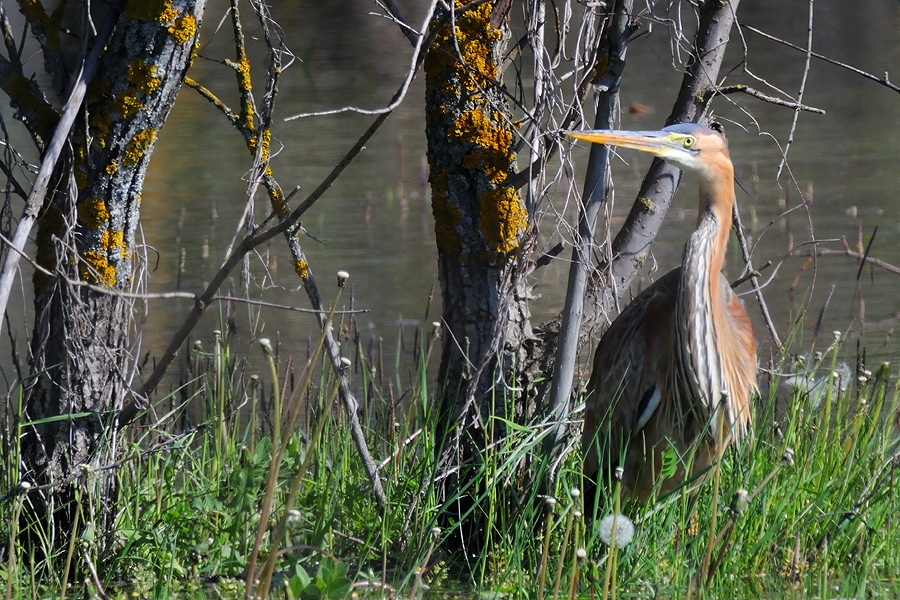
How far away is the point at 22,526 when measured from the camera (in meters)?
3.40

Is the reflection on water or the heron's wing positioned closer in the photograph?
the heron's wing

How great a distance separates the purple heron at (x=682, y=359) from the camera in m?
3.40

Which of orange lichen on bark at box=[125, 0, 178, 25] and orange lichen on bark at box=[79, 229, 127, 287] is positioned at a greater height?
orange lichen on bark at box=[125, 0, 178, 25]

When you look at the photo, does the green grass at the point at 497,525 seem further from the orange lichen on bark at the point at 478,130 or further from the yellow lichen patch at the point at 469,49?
the yellow lichen patch at the point at 469,49

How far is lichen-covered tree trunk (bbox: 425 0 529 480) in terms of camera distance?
3.39 m

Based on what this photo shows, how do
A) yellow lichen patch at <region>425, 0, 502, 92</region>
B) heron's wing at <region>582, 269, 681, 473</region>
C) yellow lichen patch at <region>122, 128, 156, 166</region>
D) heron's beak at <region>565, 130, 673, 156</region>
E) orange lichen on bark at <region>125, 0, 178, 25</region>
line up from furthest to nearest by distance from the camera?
heron's wing at <region>582, 269, 681, 473</region> < yellow lichen patch at <region>425, 0, 502, 92</region> < yellow lichen patch at <region>122, 128, 156, 166</region> < orange lichen on bark at <region>125, 0, 178, 25</region> < heron's beak at <region>565, 130, 673, 156</region>

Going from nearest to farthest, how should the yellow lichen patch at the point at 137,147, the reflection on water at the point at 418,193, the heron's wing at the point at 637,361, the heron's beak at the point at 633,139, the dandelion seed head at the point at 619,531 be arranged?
the dandelion seed head at the point at 619,531 → the heron's beak at the point at 633,139 → the yellow lichen patch at the point at 137,147 → the heron's wing at the point at 637,361 → the reflection on water at the point at 418,193

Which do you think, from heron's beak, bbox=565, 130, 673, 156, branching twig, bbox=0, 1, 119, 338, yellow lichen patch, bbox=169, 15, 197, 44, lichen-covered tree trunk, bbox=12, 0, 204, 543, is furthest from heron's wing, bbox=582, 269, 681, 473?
branching twig, bbox=0, 1, 119, 338

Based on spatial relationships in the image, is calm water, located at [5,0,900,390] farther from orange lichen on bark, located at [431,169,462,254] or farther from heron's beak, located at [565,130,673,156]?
orange lichen on bark, located at [431,169,462,254]

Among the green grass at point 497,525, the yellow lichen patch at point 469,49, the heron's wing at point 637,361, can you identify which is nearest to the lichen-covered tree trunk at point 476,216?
the yellow lichen patch at point 469,49

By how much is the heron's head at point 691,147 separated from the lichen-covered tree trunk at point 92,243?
1.24 meters

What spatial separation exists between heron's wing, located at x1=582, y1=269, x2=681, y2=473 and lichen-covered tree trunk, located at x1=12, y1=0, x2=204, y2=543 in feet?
4.76

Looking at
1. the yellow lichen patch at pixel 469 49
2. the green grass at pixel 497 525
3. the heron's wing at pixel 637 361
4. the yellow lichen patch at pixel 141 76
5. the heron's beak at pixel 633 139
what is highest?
the yellow lichen patch at pixel 469 49

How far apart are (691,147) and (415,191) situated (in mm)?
6934
